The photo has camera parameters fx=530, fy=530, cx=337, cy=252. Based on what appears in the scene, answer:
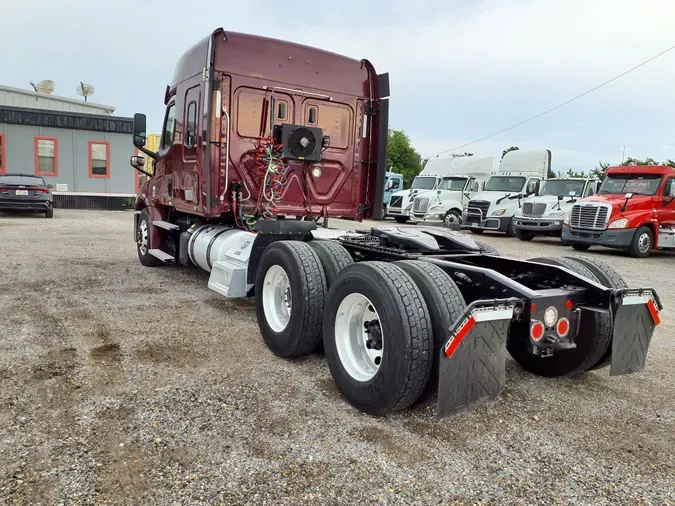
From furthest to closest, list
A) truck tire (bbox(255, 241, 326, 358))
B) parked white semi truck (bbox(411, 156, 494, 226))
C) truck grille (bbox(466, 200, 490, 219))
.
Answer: parked white semi truck (bbox(411, 156, 494, 226)) < truck grille (bbox(466, 200, 490, 219)) < truck tire (bbox(255, 241, 326, 358))

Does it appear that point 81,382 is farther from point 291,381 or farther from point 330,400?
point 330,400

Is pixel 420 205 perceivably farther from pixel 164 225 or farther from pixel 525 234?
pixel 164 225

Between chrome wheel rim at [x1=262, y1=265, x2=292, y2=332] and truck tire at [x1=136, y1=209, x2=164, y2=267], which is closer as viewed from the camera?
chrome wheel rim at [x1=262, y1=265, x2=292, y2=332]

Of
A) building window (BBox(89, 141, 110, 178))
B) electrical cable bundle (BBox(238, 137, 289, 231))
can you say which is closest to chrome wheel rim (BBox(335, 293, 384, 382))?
electrical cable bundle (BBox(238, 137, 289, 231))

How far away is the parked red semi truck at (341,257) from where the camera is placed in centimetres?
298

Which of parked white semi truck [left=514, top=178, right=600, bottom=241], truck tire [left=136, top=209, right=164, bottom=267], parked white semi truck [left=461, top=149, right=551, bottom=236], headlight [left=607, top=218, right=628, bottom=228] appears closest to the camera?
truck tire [left=136, top=209, right=164, bottom=267]

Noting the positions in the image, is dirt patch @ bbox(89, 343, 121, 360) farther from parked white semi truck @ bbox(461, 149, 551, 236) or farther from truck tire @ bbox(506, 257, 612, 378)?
parked white semi truck @ bbox(461, 149, 551, 236)

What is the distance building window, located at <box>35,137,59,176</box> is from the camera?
21562 millimetres

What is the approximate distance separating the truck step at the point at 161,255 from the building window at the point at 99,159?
16.4 meters

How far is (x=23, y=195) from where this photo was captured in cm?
1689

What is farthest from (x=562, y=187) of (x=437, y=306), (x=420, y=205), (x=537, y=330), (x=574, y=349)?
(x=437, y=306)

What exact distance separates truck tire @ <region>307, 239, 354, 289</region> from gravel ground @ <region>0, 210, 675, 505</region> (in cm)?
73

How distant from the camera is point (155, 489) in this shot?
7.91 ft

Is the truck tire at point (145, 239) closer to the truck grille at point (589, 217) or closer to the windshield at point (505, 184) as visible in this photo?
the truck grille at point (589, 217)
